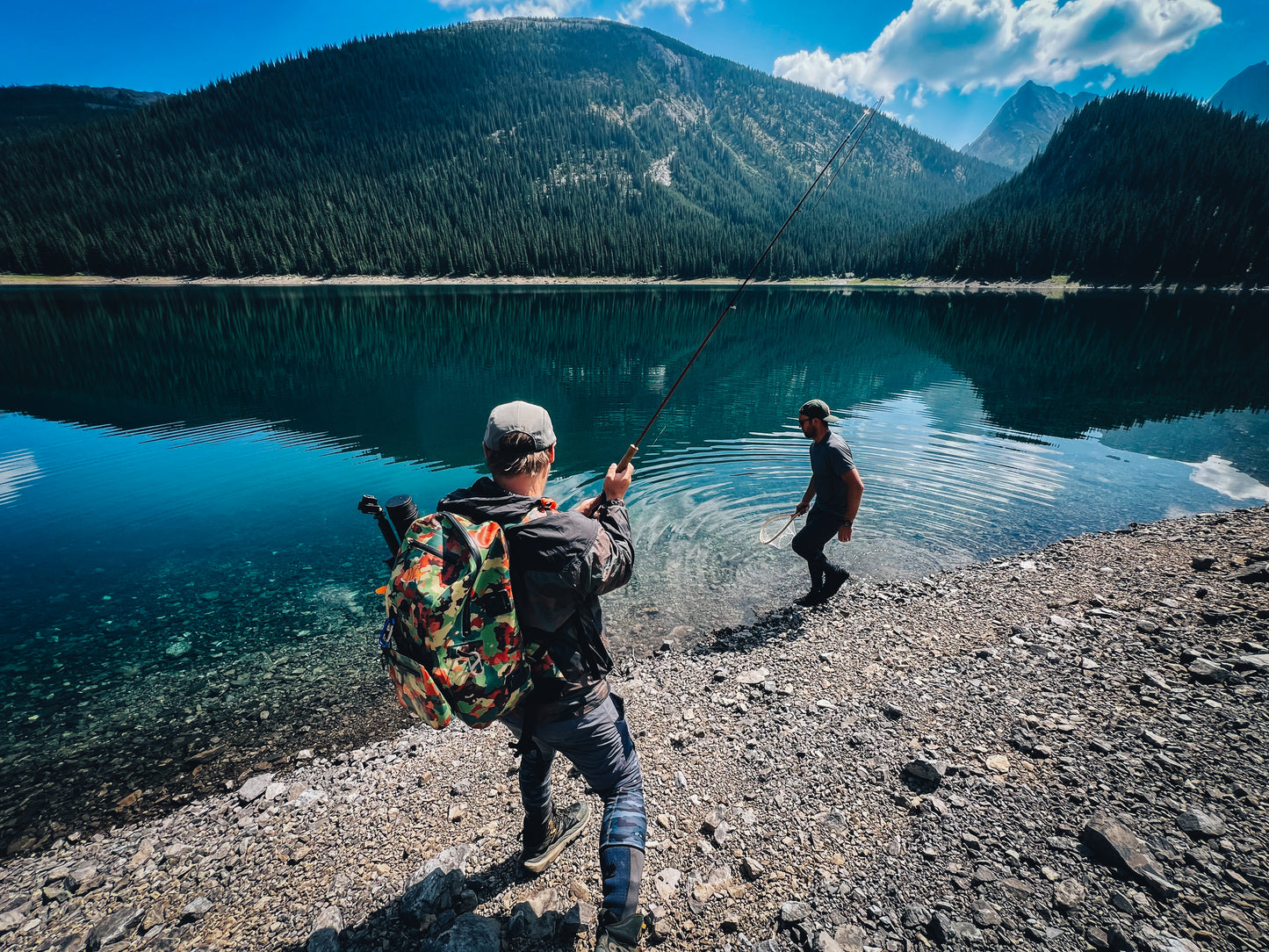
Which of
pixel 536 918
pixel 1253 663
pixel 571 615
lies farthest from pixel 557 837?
pixel 1253 663

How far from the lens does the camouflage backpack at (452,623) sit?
2.61 metres

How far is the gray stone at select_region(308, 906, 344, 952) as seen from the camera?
3545mm

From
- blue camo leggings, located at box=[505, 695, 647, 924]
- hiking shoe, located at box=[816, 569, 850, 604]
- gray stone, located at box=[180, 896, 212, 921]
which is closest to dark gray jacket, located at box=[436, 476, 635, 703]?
blue camo leggings, located at box=[505, 695, 647, 924]

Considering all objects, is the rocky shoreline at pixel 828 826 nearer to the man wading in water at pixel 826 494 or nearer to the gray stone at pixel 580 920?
the gray stone at pixel 580 920

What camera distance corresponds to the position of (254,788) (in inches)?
221

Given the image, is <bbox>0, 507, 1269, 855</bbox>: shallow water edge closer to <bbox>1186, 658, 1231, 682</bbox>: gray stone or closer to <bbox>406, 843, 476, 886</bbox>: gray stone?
<bbox>1186, 658, 1231, 682</bbox>: gray stone

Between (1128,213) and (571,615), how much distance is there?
503 ft

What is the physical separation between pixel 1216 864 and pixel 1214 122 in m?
250

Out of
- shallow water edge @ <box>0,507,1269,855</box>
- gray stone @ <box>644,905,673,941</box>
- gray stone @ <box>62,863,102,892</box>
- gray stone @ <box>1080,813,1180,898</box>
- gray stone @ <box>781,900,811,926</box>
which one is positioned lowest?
shallow water edge @ <box>0,507,1269,855</box>

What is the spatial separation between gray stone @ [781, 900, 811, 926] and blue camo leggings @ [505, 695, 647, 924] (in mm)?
1019

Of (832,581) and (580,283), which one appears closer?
(832,581)

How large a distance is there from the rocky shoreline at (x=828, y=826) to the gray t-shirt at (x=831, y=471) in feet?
7.23

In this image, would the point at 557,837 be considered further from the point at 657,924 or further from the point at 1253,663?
the point at 1253,663

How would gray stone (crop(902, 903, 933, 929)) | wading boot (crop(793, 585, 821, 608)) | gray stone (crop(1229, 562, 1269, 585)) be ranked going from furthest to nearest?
wading boot (crop(793, 585, 821, 608))
gray stone (crop(1229, 562, 1269, 585))
gray stone (crop(902, 903, 933, 929))
